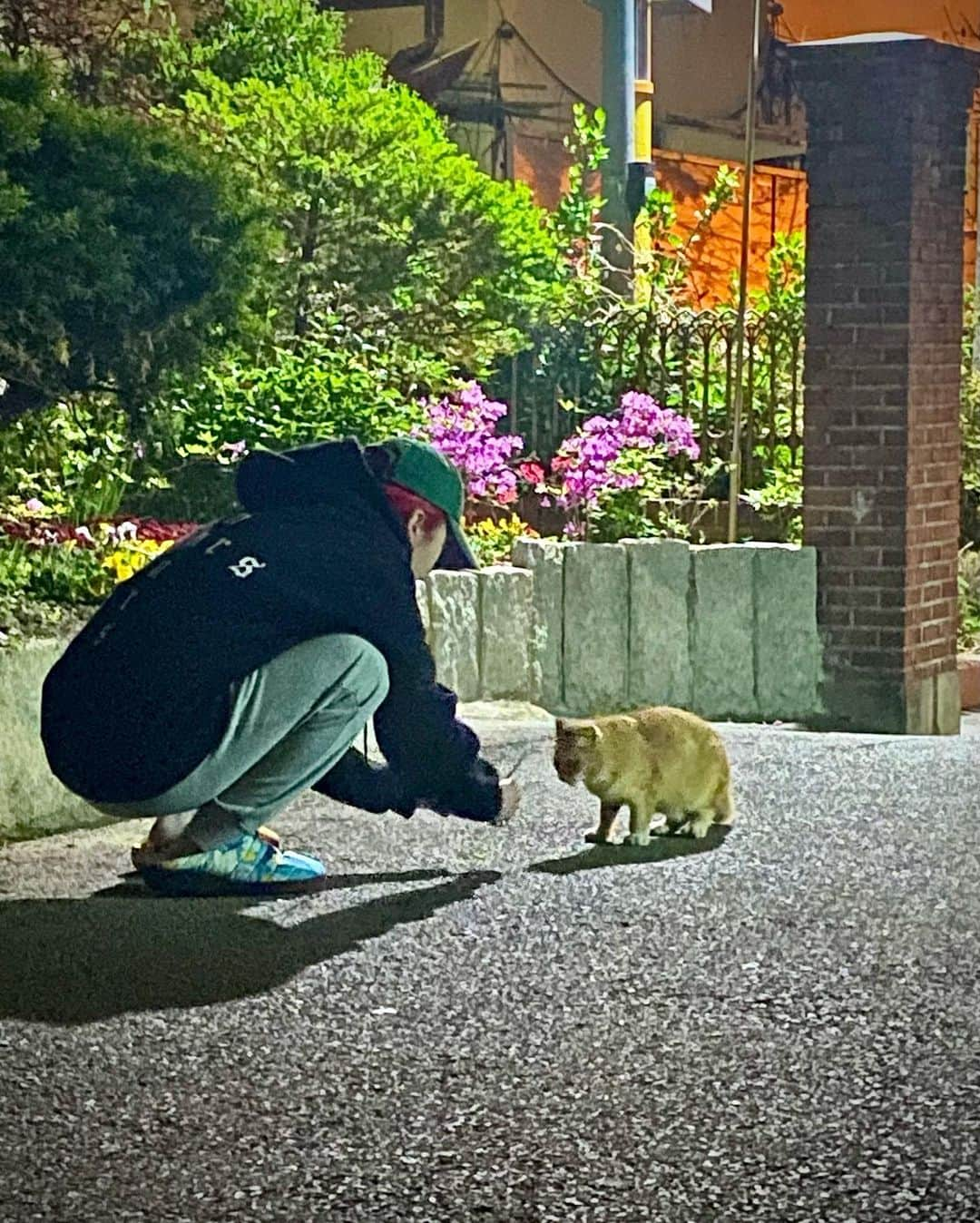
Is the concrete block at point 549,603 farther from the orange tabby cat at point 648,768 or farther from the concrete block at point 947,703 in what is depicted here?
the orange tabby cat at point 648,768

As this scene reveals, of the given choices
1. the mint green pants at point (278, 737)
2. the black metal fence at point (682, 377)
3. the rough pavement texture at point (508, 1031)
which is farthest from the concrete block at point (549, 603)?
the mint green pants at point (278, 737)

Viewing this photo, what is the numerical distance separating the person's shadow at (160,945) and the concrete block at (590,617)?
3.20 m

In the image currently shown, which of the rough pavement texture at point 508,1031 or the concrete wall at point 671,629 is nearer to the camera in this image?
the rough pavement texture at point 508,1031

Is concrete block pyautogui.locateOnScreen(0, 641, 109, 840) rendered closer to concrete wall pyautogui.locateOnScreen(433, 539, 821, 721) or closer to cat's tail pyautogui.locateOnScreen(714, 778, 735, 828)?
cat's tail pyautogui.locateOnScreen(714, 778, 735, 828)

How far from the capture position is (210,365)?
9523 millimetres

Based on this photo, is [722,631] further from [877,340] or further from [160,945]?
[160,945]

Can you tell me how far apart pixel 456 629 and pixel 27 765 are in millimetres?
2316

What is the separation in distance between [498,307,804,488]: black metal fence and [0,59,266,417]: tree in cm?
413

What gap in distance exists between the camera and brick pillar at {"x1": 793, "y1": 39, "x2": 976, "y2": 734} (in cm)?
906

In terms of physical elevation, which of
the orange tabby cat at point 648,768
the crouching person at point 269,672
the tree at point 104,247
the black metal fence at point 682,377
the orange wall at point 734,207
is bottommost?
the orange tabby cat at point 648,768

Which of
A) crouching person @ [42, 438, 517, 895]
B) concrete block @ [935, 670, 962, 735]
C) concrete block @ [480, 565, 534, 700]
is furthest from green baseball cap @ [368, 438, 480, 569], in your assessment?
concrete block @ [935, 670, 962, 735]

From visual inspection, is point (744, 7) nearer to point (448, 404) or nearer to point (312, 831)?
point (448, 404)

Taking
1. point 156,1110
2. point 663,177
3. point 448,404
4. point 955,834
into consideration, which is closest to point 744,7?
point 663,177

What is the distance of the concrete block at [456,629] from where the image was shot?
838 cm
